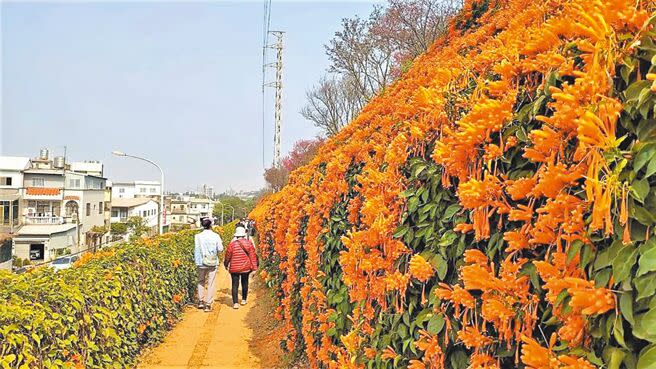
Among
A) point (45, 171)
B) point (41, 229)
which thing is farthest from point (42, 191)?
point (41, 229)

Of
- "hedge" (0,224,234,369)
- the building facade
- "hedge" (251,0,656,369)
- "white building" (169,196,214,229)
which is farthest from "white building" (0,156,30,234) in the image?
"white building" (169,196,214,229)

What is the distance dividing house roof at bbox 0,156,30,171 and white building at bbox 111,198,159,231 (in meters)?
26.1

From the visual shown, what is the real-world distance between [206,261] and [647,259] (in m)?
9.02

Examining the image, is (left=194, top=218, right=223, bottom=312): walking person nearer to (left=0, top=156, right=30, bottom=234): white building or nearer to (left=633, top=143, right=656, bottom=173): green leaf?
(left=633, top=143, right=656, bottom=173): green leaf

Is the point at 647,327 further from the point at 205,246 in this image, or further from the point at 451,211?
the point at 205,246

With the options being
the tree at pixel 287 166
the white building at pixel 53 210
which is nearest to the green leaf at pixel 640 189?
the tree at pixel 287 166

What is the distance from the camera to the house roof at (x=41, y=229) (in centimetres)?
5047

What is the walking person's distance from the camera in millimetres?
9453

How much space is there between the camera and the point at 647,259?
99 cm

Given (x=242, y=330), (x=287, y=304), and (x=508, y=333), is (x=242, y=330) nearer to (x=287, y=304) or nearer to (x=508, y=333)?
(x=287, y=304)

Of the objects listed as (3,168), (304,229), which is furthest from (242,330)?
(3,168)

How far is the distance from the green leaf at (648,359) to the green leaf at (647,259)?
0.15m

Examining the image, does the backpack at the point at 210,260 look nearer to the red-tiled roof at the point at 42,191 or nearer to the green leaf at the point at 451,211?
the green leaf at the point at 451,211

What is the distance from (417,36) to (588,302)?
12512 mm
